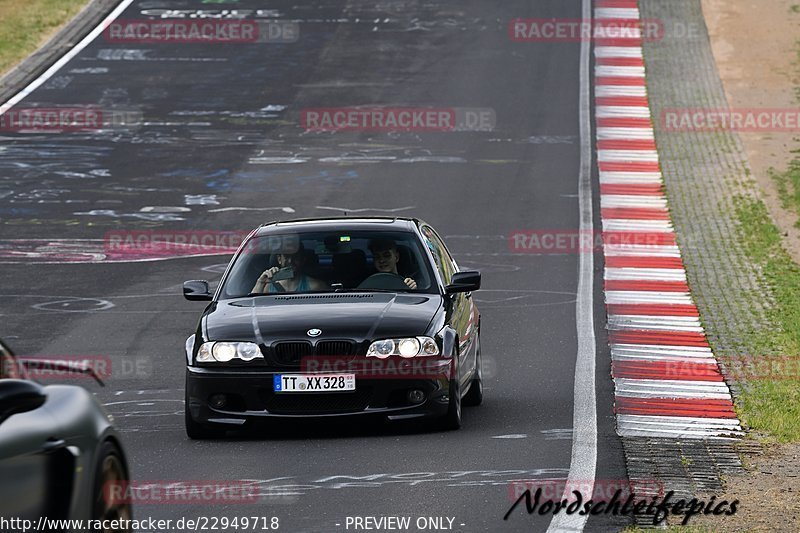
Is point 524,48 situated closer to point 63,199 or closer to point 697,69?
point 697,69

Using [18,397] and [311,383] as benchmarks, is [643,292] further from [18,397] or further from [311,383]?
[18,397]

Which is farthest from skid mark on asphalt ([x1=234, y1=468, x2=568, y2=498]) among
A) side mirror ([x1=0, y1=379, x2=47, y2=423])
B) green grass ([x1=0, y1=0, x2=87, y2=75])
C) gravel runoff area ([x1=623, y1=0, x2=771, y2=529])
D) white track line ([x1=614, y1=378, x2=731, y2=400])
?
green grass ([x1=0, y1=0, x2=87, y2=75])

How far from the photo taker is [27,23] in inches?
1519

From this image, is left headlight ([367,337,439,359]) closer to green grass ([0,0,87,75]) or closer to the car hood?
the car hood

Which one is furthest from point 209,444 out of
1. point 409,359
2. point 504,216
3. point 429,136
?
point 429,136

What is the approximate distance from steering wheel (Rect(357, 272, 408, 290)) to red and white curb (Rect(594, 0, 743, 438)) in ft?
6.32

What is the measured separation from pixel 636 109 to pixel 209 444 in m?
22.4

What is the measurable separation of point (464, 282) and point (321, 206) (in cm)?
1291

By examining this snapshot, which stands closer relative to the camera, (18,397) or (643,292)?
(18,397)

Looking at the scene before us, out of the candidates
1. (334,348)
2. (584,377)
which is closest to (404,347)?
(334,348)

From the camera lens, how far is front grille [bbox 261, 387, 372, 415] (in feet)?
35.1

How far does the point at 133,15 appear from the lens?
39062 mm

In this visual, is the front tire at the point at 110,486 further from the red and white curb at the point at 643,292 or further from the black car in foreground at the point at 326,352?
the red and white curb at the point at 643,292

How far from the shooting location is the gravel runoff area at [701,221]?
33.3 ft
